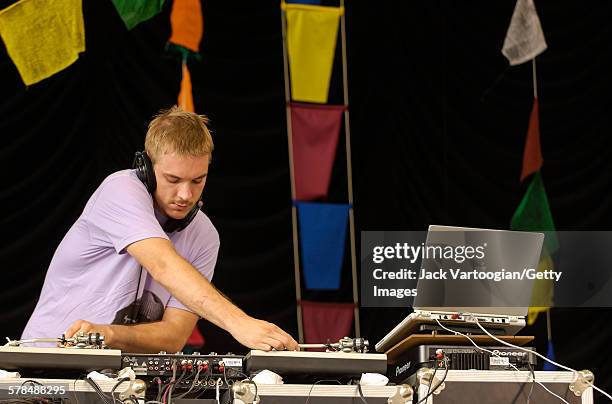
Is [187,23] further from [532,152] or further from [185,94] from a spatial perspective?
[532,152]

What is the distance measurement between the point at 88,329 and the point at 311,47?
2.80 meters

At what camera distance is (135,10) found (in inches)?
170

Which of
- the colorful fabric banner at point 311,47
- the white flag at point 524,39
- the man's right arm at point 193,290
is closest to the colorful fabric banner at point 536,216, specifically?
the white flag at point 524,39

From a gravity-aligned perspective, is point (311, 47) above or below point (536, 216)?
above

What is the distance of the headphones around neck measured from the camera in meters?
2.39

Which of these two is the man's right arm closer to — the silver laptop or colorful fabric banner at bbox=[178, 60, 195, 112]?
the silver laptop

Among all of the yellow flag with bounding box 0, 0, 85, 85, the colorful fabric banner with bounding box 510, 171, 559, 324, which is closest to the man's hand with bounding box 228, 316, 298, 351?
the yellow flag with bounding box 0, 0, 85, 85

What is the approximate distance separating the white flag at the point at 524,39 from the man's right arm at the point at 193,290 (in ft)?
10.3

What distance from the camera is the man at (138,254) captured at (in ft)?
7.34

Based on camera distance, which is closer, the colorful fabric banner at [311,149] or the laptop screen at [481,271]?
the laptop screen at [481,271]

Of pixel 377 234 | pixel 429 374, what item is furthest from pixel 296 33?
pixel 429 374

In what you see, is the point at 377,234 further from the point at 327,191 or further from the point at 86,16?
the point at 86,16

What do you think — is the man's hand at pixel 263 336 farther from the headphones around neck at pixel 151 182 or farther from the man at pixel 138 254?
the headphones around neck at pixel 151 182

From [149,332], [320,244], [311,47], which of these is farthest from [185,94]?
[149,332]
